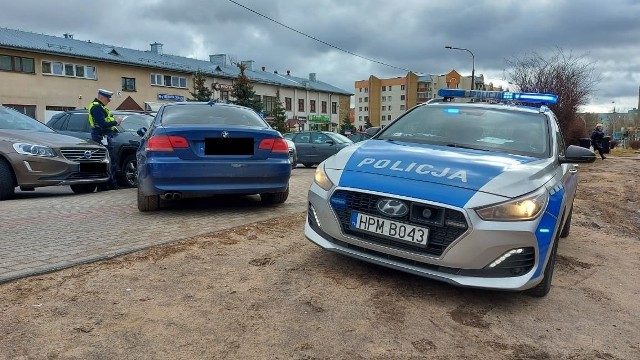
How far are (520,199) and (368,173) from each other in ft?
3.38

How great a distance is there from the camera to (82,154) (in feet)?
26.0

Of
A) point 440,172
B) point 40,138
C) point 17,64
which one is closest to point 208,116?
point 40,138

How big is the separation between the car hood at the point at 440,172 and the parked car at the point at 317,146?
14.4 meters

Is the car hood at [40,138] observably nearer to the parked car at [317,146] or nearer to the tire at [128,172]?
the tire at [128,172]

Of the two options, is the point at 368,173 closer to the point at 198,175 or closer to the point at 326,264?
the point at 326,264

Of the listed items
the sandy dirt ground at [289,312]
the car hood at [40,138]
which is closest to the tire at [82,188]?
the car hood at [40,138]

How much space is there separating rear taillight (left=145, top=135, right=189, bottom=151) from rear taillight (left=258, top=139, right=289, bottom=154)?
90 centimetres

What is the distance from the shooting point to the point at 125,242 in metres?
4.34

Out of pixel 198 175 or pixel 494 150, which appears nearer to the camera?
pixel 494 150

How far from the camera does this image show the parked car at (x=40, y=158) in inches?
285

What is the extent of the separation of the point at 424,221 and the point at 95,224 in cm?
378

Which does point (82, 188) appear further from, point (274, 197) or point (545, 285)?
point (545, 285)

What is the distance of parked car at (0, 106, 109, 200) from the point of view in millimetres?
7230

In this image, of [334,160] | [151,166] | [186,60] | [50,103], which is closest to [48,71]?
[50,103]
